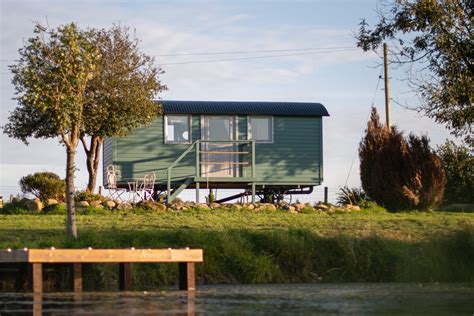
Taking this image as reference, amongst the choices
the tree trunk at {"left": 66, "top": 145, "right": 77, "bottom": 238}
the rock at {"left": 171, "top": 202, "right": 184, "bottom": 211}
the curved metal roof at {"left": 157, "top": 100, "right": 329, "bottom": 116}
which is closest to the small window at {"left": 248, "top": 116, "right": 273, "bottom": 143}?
the curved metal roof at {"left": 157, "top": 100, "right": 329, "bottom": 116}

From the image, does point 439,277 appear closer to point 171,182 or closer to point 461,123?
point 461,123

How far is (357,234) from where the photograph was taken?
1991 cm

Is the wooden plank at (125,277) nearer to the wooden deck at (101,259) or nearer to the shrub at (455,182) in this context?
the wooden deck at (101,259)

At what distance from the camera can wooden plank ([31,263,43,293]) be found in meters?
15.1

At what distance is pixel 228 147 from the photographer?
3544cm

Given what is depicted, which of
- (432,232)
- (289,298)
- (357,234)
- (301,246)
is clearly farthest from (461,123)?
(289,298)

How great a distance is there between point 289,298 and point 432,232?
770 centimetres

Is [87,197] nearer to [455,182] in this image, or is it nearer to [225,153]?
[225,153]

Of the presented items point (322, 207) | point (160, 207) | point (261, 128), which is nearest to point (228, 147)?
point (261, 128)

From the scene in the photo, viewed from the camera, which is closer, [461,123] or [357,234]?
[357,234]

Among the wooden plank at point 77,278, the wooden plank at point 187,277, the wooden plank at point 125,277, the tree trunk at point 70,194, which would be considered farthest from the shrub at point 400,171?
the wooden plank at point 77,278

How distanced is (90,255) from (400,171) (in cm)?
1728

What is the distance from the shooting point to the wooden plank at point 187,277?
16.1m

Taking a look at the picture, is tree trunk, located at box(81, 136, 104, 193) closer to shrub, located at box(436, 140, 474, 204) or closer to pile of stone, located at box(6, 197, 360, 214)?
pile of stone, located at box(6, 197, 360, 214)
